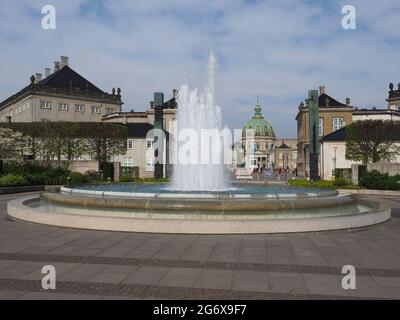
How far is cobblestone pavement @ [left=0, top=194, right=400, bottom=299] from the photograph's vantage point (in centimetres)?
694

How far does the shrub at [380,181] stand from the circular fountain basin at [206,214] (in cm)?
1749

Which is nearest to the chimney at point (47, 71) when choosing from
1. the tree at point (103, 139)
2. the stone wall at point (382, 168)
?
the tree at point (103, 139)

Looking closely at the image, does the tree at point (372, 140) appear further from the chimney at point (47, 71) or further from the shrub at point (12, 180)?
the chimney at point (47, 71)

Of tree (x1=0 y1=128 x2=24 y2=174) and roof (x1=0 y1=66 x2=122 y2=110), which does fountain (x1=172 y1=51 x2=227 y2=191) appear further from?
roof (x1=0 y1=66 x2=122 y2=110)

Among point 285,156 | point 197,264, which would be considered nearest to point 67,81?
point 197,264

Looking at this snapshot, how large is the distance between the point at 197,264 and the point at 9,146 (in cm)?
3348

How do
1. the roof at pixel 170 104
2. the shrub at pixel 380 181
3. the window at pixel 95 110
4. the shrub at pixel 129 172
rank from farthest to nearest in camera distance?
the roof at pixel 170 104
the window at pixel 95 110
the shrub at pixel 129 172
the shrub at pixel 380 181

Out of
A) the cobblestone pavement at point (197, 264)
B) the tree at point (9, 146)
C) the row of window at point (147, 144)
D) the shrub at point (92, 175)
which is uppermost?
the row of window at point (147, 144)

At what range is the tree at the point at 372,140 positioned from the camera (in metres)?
48.2

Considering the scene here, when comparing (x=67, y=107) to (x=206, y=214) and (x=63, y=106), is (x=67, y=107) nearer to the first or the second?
(x=63, y=106)

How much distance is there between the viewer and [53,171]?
36.4m

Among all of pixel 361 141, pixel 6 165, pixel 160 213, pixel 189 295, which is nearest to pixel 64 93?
pixel 6 165

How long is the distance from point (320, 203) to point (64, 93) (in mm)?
77529
